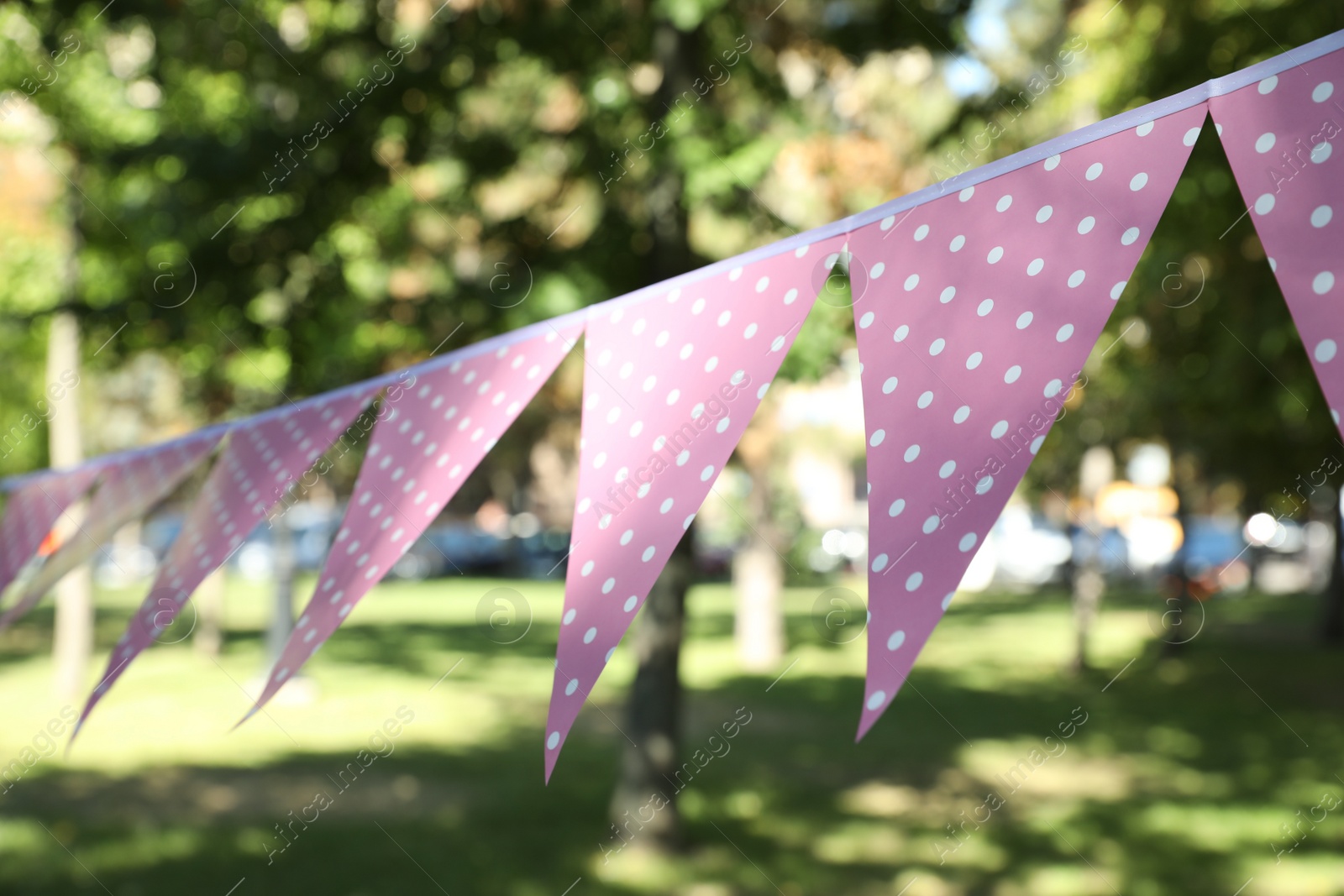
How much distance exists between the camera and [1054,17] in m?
15.0

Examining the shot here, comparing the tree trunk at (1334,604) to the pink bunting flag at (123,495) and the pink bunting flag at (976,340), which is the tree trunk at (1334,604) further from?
the pink bunting flag at (976,340)

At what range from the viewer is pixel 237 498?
3.24m

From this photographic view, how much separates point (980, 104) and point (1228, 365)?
3357 millimetres

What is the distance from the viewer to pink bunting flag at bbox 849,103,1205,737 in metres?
1.48

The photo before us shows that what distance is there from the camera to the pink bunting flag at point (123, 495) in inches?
147

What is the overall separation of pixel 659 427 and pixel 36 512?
340 centimetres

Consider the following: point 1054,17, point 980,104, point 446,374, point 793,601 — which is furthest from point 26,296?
point 793,601

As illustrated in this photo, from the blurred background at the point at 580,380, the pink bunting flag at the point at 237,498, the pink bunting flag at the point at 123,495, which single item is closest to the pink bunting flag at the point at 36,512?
the pink bunting flag at the point at 123,495

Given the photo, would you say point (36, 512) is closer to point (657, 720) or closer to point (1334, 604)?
point (657, 720)

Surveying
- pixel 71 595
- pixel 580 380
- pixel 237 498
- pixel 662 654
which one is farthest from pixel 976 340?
pixel 71 595

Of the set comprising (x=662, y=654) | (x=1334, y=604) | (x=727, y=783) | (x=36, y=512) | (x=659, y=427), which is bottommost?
(x=727, y=783)

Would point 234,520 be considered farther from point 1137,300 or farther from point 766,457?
point 766,457

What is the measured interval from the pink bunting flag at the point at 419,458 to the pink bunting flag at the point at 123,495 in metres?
1.12

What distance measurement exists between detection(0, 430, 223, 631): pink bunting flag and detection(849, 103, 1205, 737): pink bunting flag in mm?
2680
